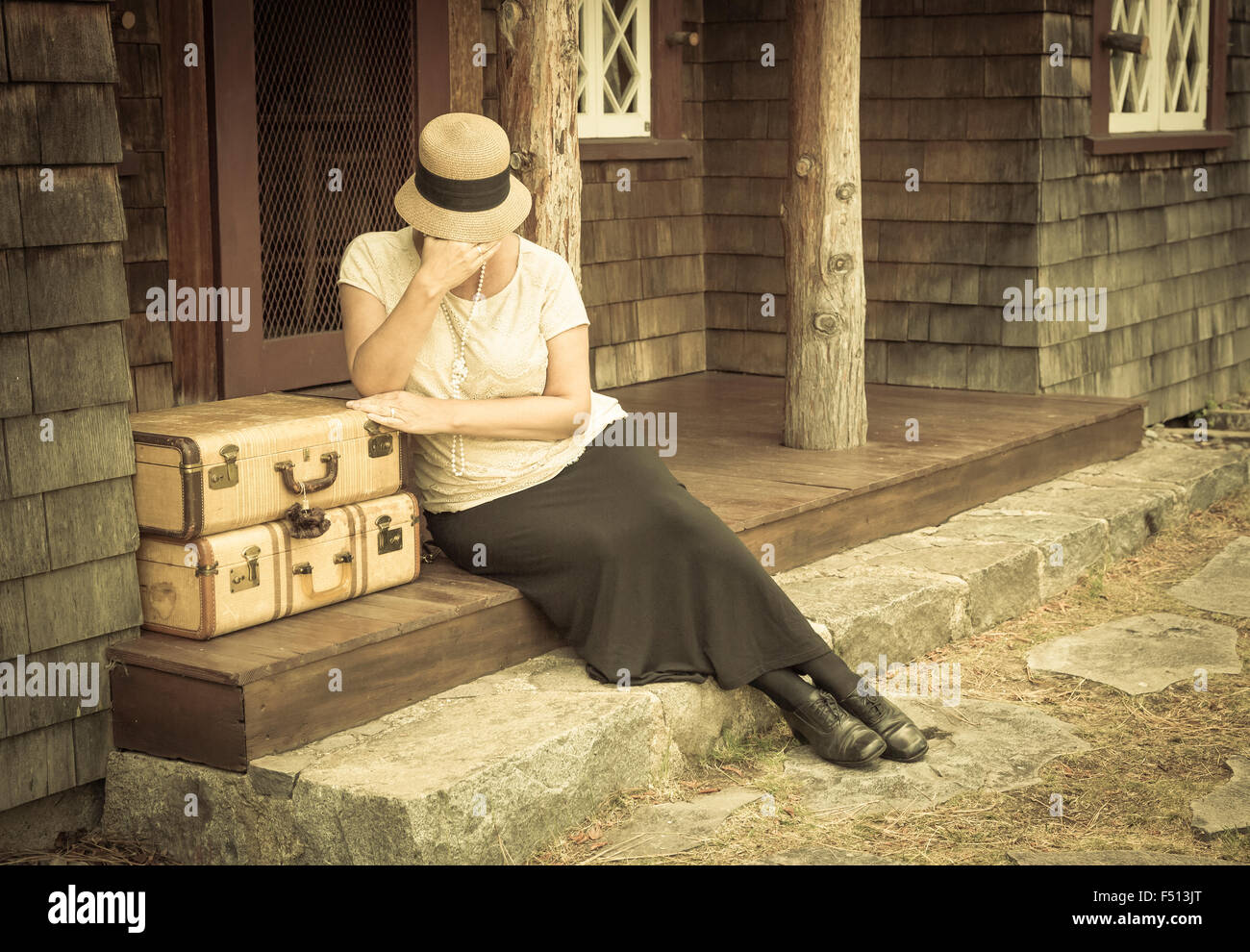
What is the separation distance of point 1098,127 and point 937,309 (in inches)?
44.5

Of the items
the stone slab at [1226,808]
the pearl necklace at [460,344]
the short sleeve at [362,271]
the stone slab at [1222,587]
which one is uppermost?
the short sleeve at [362,271]

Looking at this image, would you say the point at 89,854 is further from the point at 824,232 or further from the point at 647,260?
the point at 647,260

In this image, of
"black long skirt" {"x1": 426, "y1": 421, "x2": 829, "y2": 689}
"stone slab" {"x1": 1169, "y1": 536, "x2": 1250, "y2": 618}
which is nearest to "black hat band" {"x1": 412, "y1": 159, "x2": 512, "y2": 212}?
"black long skirt" {"x1": 426, "y1": 421, "x2": 829, "y2": 689}

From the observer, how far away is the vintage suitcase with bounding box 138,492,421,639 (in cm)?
316

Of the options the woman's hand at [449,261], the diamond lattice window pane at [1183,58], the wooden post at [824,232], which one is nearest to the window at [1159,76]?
the diamond lattice window pane at [1183,58]

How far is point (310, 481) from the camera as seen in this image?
3336mm

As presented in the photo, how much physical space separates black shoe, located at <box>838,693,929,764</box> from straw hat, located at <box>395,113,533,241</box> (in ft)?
4.61

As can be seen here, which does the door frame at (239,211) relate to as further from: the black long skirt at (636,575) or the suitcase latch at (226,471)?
the suitcase latch at (226,471)

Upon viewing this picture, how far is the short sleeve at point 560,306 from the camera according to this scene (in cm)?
358

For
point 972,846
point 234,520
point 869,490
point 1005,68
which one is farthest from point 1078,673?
point 1005,68

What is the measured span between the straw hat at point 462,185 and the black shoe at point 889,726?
55.3 inches

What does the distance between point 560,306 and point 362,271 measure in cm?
47
